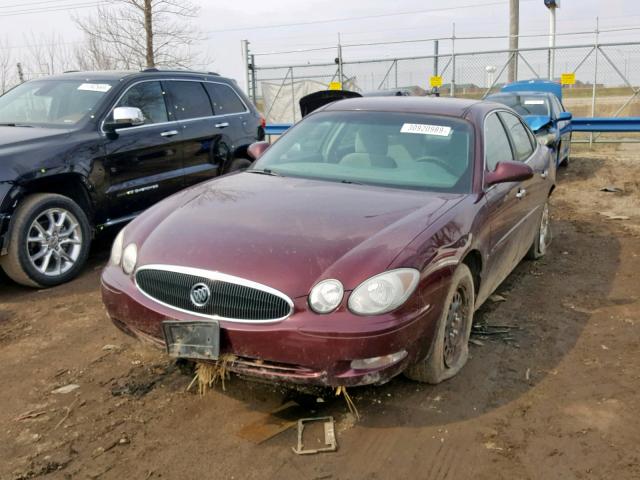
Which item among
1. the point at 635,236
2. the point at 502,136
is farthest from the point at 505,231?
the point at 635,236

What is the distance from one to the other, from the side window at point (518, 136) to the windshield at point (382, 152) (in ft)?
3.02

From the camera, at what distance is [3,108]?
6.36m

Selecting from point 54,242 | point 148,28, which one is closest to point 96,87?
point 54,242

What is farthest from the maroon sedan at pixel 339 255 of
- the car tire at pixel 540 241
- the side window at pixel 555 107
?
the side window at pixel 555 107

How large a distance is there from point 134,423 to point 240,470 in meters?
0.72

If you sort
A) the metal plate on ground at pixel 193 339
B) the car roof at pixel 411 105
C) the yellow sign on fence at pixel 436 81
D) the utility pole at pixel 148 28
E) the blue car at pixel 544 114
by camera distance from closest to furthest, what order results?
the metal plate on ground at pixel 193 339, the car roof at pixel 411 105, the blue car at pixel 544 114, the utility pole at pixel 148 28, the yellow sign on fence at pixel 436 81

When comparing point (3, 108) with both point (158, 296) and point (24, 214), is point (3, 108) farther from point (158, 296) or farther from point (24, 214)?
point (158, 296)

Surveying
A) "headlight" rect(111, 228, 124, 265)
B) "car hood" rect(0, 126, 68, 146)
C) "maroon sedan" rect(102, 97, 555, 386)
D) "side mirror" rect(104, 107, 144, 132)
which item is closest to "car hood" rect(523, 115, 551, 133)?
"maroon sedan" rect(102, 97, 555, 386)

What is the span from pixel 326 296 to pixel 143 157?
3980mm

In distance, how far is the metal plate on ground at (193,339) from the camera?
302 cm

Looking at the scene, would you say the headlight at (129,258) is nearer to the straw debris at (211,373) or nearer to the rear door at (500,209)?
the straw debris at (211,373)

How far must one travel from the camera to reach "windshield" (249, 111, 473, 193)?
4.16m

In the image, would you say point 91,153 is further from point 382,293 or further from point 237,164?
point 382,293

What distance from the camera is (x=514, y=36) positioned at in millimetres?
17531
